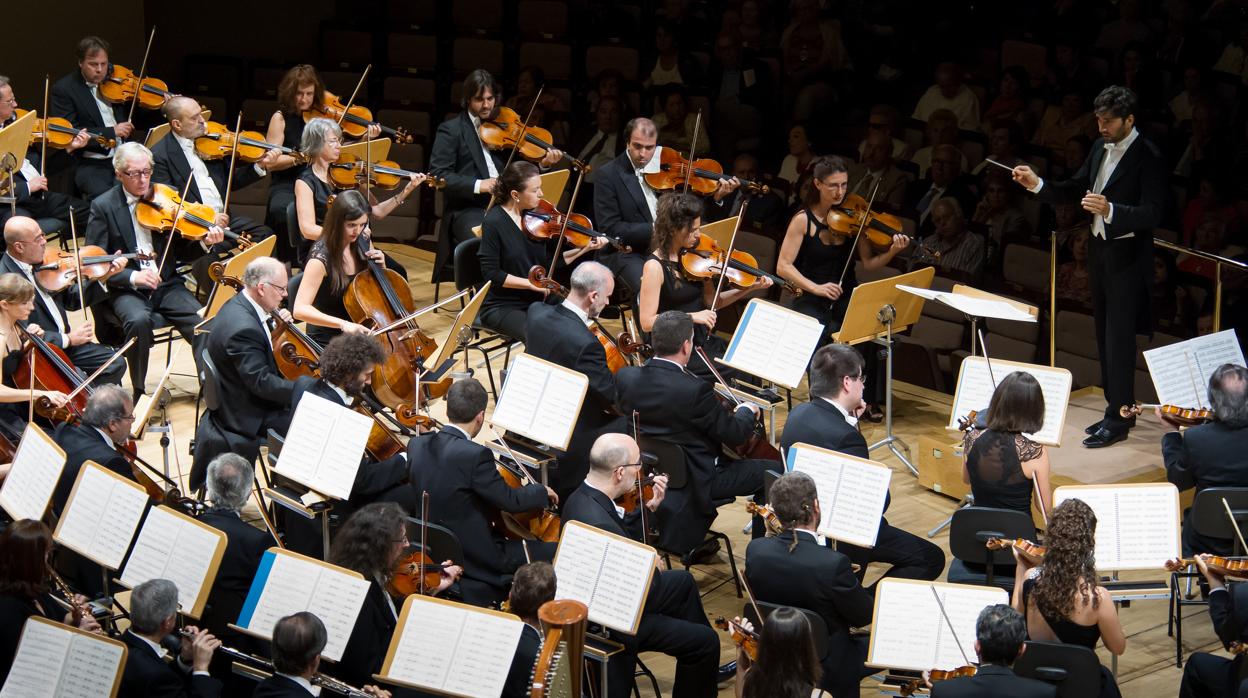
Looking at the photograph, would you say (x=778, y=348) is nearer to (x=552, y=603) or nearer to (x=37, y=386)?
(x=552, y=603)

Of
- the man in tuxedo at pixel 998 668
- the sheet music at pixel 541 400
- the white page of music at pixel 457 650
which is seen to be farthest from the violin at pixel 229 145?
the man in tuxedo at pixel 998 668

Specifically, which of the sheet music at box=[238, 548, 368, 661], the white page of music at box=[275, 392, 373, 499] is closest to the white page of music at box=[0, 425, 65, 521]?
the white page of music at box=[275, 392, 373, 499]

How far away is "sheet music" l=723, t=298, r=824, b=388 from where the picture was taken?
6.14 meters

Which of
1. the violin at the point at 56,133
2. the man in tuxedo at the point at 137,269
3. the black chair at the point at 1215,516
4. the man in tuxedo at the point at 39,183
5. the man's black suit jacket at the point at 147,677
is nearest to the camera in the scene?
the man's black suit jacket at the point at 147,677

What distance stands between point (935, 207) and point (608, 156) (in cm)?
235

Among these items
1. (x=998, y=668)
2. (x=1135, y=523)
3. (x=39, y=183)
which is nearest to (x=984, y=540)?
(x=1135, y=523)

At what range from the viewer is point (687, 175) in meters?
7.84

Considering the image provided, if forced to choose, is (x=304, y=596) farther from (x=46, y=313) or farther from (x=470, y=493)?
(x=46, y=313)

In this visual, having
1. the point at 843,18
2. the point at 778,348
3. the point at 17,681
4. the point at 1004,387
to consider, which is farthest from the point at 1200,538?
the point at 843,18

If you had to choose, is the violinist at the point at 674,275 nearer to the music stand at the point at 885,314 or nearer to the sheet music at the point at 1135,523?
the music stand at the point at 885,314

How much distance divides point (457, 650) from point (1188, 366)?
341 centimetres

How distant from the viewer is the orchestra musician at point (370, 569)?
15.1 ft

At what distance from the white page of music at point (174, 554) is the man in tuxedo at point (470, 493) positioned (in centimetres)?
81

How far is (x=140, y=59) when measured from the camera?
11.6m
